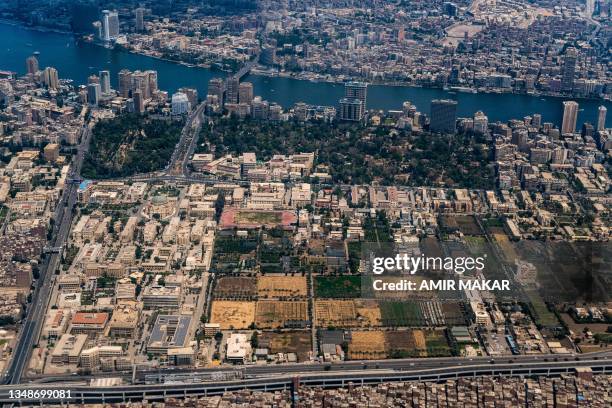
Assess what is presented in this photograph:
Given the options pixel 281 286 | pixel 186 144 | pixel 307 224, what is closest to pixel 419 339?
pixel 281 286

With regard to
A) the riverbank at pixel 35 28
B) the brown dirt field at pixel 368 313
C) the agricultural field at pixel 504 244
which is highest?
the agricultural field at pixel 504 244

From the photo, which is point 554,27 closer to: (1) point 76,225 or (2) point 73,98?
(2) point 73,98

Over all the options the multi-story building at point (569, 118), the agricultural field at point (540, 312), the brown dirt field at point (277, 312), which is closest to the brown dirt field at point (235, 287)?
the brown dirt field at point (277, 312)

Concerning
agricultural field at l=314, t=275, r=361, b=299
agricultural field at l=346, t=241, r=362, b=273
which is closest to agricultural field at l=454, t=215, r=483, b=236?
agricultural field at l=346, t=241, r=362, b=273

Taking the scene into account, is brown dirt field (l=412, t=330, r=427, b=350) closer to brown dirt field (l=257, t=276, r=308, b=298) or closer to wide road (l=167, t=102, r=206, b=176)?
brown dirt field (l=257, t=276, r=308, b=298)

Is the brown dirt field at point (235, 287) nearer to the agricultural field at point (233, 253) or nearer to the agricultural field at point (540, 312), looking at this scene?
the agricultural field at point (233, 253)
